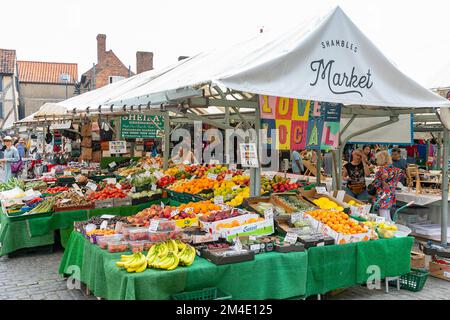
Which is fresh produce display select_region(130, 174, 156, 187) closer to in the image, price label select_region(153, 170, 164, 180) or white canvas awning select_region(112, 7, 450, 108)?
price label select_region(153, 170, 164, 180)

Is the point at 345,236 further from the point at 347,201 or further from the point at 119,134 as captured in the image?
the point at 119,134

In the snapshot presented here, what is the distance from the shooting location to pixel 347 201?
6922 mm

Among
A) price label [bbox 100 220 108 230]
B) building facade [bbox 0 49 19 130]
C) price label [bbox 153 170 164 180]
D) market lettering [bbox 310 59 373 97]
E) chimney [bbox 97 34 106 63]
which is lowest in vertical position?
price label [bbox 100 220 108 230]

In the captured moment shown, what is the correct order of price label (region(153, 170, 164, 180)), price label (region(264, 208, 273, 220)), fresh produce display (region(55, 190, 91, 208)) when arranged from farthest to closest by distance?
price label (region(153, 170, 164, 180)), fresh produce display (region(55, 190, 91, 208)), price label (region(264, 208, 273, 220))

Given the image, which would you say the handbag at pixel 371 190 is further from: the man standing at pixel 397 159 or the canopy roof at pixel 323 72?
the canopy roof at pixel 323 72

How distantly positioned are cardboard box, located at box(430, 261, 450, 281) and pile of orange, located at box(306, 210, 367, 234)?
1800 millimetres

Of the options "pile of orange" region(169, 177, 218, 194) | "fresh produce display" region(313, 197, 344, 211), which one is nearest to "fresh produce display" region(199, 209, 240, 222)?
"fresh produce display" region(313, 197, 344, 211)

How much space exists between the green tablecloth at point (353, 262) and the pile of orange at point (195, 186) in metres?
3.44

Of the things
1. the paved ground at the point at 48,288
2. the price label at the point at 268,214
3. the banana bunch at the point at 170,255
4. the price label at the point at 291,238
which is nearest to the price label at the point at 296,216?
the price label at the point at 268,214

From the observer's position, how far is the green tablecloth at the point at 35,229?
704 centimetres

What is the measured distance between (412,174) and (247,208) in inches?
255

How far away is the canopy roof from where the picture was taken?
4617mm

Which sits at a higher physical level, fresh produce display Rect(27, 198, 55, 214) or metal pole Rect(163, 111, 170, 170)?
metal pole Rect(163, 111, 170, 170)
